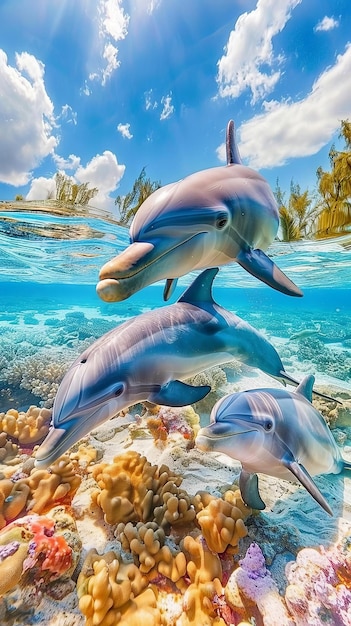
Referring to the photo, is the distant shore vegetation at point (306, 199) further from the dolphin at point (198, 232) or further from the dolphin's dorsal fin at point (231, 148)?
the dolphin at point (198, 232)

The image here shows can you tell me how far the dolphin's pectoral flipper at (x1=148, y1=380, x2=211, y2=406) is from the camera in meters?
1.82

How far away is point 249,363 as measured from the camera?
100 inches

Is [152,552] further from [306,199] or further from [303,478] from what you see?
[306,199]

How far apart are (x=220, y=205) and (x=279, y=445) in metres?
1.85

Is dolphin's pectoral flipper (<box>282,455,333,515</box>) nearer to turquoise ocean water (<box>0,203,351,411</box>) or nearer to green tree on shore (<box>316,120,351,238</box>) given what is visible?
turquoise ocean water (<box>0,203,351,411</box>)

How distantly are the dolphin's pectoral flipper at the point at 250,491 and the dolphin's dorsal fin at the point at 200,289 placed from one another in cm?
177

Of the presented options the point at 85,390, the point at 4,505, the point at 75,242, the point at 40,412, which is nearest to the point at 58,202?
the point at 75,242

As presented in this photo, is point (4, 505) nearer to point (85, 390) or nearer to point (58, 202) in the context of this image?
point (85, 390)

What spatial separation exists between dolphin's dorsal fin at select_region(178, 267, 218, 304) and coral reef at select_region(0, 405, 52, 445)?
3834mm

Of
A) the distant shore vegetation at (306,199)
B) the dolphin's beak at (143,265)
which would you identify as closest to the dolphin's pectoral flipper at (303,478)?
the dolphin's beak at (143,265)

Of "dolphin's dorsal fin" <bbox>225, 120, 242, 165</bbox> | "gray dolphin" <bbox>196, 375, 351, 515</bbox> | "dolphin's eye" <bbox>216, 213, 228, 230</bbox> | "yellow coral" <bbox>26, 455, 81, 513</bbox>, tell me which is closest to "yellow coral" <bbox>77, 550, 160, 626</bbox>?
"yellow coral" <bbox>26, 455, 81, 513</bbox>

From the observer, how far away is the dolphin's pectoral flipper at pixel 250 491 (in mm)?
2652

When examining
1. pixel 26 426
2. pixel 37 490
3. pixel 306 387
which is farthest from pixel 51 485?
pixel 306 387

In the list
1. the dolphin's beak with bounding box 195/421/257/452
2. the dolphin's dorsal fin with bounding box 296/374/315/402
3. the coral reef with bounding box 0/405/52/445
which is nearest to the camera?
the dolphin's beak with bounding box 195/421/257/452
